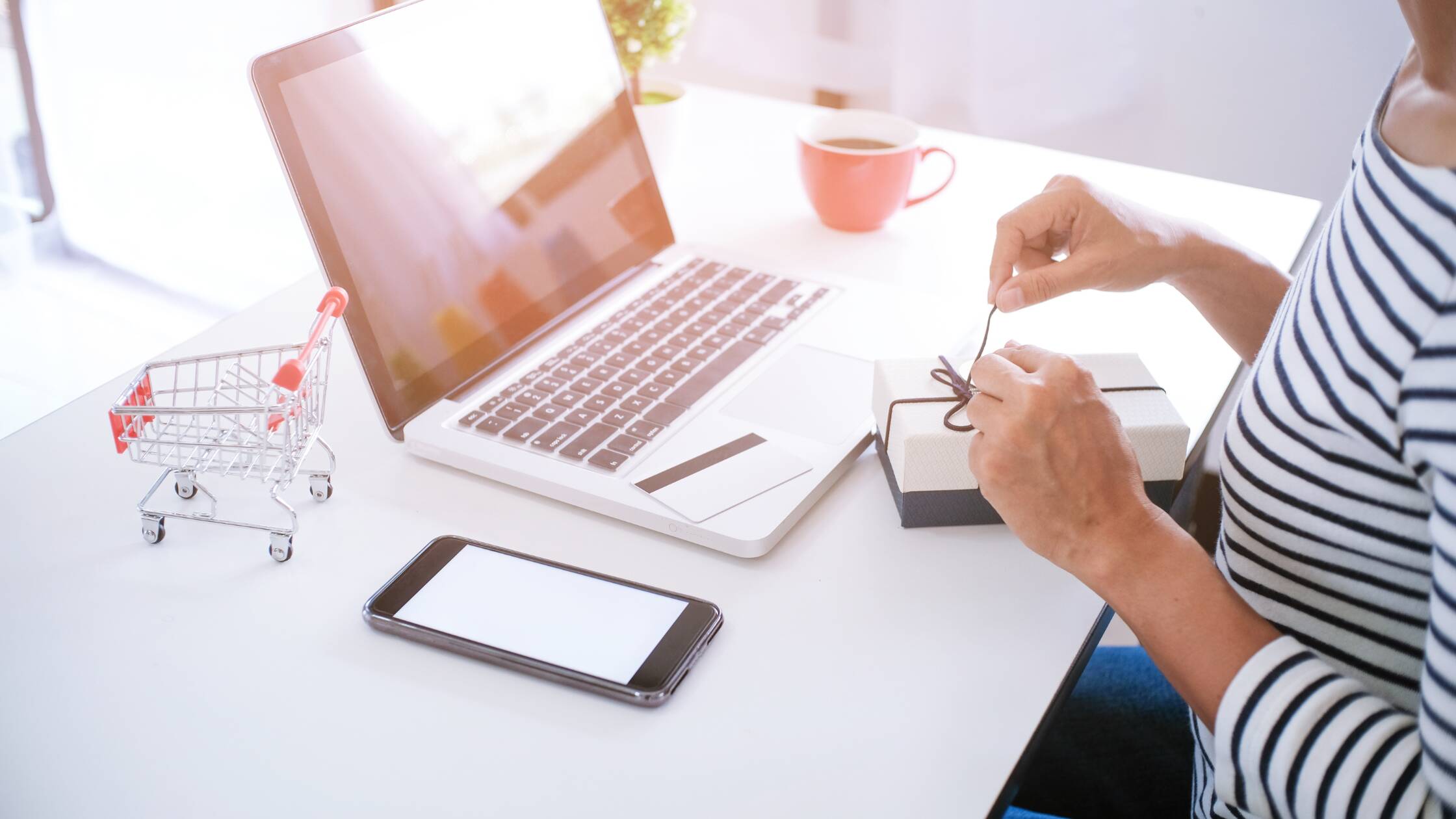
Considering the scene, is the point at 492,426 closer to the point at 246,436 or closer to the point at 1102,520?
the point at 246,436

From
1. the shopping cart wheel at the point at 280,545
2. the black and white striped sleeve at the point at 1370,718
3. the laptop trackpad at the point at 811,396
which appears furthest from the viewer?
the laptop trackpad at the point at 811,396

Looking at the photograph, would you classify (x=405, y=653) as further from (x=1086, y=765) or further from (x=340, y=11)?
(x=340, y=11)

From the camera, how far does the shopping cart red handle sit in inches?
25.5

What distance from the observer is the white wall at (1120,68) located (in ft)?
5.46

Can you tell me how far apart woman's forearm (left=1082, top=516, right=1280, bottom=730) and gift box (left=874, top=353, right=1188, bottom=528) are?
7cm

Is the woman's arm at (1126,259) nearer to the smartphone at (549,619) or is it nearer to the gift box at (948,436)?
the gift box at (948,436)

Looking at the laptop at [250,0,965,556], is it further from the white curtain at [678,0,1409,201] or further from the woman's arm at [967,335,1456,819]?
the white curtain at [678,0,1409,201]

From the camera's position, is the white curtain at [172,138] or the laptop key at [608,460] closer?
the laptop key at [608,460]

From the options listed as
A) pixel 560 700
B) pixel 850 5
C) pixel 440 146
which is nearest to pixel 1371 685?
pixel 560 700

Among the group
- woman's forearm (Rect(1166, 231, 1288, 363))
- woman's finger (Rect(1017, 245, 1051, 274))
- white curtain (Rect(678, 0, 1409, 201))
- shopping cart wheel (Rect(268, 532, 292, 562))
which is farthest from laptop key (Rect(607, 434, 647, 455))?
white curtain (Rect(678, 0, 1409, 201))

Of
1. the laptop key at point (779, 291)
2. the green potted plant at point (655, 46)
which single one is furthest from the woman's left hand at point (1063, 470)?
the green potted plant at point (655, 46)

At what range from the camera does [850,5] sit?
1.97 metres

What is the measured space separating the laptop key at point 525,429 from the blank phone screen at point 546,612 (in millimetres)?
114

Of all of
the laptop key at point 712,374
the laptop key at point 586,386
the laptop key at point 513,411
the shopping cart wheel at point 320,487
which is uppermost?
the shopping cart wheel at point 320,487
